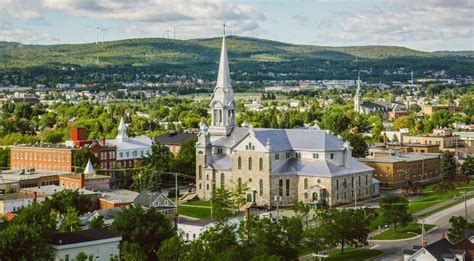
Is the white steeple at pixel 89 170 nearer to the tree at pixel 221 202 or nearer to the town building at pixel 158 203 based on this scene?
the tree at pixel 221 202

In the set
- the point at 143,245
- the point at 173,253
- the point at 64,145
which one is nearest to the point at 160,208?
the point at 143,245

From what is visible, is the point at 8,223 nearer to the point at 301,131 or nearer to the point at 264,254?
the point at 264,254

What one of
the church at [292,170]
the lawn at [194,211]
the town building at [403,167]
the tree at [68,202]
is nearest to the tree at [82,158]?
the church at [292,170]

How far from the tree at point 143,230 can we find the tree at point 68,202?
10.3m

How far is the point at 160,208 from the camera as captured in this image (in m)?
63.5

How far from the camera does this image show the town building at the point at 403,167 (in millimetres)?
87312

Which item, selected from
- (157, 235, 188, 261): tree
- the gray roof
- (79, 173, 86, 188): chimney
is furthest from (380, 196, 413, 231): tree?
(79, 173, 86, 188): chimney

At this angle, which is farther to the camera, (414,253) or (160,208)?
(160,208)

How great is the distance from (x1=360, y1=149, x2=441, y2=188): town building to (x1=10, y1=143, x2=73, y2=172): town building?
104 ft

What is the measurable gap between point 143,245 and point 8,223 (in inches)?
316

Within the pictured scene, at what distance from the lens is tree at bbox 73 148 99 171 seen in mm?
90500

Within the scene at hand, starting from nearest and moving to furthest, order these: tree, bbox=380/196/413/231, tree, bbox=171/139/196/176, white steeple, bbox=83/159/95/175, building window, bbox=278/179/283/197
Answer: tree, bbox=380/196/413/231 → building window, bbox=278/179/283/197 → white steeple, bbox=83/159/95/175 → tree, bbox=171/139/196/176

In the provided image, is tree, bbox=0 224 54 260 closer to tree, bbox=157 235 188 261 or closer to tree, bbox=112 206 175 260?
tree, bbox=157 235 188 261

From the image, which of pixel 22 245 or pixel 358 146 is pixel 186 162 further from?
pixel 22 245
